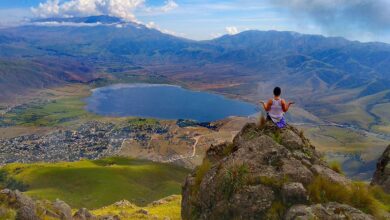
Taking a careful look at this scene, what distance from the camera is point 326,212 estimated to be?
15789mm

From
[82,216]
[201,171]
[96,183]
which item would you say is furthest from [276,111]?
[96,183]

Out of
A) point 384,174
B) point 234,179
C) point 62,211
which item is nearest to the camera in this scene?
point 234,179

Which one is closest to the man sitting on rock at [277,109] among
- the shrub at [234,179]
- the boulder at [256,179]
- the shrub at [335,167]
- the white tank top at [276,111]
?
the white tank top at [276,111]

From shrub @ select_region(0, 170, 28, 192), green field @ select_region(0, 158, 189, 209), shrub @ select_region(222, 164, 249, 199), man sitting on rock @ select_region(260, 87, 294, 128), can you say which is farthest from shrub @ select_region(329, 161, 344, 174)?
shrub @ select_region(0, 170, 28, 192)

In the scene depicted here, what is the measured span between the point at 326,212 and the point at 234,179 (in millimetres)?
4488

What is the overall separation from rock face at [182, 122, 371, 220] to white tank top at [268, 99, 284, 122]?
59cm

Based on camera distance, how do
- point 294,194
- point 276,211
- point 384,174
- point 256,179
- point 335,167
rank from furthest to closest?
point 384,174
point 335,167
point 256,179
point 294,194
point 276,211

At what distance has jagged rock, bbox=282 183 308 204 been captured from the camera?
16.8 metres

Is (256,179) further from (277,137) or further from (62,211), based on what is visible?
(62,211)

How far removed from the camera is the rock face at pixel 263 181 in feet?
55.3

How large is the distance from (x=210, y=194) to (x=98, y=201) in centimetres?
8296

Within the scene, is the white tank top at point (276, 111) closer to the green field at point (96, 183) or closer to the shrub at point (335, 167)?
the shrub at point (335, 167)

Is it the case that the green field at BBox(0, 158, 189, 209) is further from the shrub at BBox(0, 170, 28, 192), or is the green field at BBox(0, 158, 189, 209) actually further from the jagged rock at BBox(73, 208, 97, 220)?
the jagged rock at BBox(73, 208, 97, 220)

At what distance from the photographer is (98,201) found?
9631 cm
